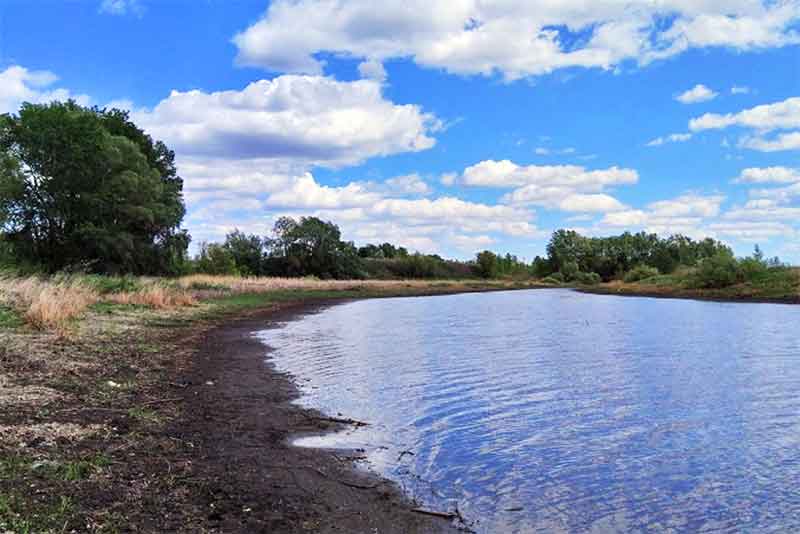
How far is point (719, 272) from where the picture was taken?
194 feet

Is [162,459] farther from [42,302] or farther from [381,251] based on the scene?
[381,251]

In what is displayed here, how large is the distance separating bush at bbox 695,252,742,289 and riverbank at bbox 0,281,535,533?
53502 mm

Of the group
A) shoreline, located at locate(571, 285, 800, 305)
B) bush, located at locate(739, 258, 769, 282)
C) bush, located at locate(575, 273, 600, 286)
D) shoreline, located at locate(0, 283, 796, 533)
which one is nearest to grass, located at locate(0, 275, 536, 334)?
shoreline, located at locate(0, 283, 796, 533)

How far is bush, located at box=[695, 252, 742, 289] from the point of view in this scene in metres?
58.0

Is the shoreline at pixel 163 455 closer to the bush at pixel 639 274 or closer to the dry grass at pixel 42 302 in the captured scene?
the dry grass at pixel 42 302

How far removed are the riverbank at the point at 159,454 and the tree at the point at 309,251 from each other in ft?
310

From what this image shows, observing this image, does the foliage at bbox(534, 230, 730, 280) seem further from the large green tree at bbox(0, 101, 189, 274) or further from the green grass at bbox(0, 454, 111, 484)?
the green grass at bbox(0, 454, 111, 484)

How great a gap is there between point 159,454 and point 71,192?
43500mm

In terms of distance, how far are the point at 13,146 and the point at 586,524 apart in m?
46.6

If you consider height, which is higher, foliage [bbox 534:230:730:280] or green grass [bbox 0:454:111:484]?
foliage [bbox 534:230:730:280]

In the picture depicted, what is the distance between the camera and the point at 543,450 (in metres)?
8.95

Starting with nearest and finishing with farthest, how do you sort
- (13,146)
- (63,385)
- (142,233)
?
(63,385) → (13,146) → (142,233)

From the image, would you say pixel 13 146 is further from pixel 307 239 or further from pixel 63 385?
pixel 307 239

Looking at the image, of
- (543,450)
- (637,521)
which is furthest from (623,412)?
(637,521)
